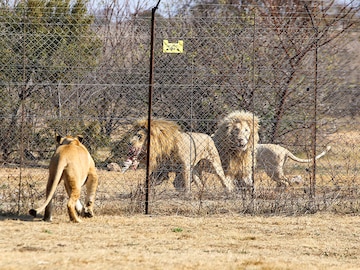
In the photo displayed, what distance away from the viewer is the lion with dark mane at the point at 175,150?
12.8m

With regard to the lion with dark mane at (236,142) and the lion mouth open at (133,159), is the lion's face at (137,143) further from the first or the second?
the lion with dark mane at (236,142)

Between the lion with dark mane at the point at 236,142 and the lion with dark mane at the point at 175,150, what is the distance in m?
0.37

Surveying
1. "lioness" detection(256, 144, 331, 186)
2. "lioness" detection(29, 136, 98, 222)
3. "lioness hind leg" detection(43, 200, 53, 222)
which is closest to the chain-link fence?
"lioness" detection(256, 144, 331, 186)

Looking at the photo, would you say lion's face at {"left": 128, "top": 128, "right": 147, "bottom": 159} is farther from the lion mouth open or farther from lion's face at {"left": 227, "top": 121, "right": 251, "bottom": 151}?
lion's face at {"left": 227, "top": 121, "right": 251, "bottom": 151}

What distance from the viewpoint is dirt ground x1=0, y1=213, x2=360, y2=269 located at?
7848 millimetres

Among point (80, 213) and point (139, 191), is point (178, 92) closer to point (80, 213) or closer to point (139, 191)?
point (139, 191)

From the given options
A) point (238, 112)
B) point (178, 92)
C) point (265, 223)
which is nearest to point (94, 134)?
point (178, 92)

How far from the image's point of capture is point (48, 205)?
10359mm

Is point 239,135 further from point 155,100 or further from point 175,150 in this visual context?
point 155,100

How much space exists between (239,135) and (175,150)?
4.30ft

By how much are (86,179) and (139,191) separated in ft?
3.11

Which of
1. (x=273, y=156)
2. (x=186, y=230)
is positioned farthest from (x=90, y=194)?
(x=273, y=156)

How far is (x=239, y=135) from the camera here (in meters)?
13.8

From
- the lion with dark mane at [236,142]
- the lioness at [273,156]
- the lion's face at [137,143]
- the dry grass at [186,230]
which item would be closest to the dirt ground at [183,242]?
the dry grass at [186,230]
